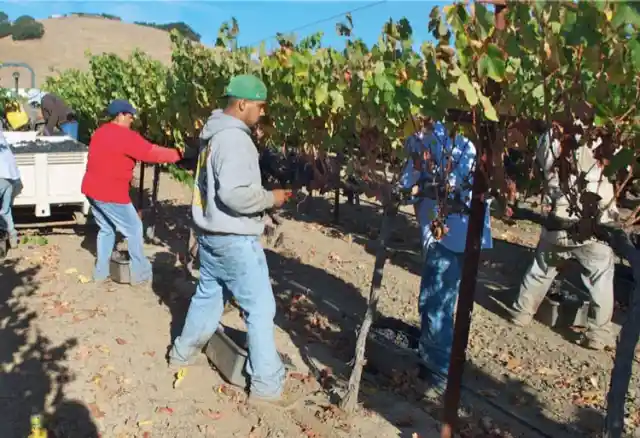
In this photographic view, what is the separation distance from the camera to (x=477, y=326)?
234 inches

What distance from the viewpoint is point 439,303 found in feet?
14.7

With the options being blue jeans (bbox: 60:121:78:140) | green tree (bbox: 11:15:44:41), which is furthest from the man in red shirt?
green tree (bbox: 11:15:44:41)

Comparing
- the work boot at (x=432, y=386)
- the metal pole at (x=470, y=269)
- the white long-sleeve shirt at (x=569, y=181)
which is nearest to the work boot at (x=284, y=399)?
the work boot at (x=432, y=386)

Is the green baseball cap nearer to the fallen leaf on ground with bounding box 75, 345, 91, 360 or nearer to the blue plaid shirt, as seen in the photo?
the blue plaid shirt

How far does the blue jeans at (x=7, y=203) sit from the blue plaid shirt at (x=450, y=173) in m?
4.84

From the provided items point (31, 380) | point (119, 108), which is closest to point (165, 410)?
point (31, 380)

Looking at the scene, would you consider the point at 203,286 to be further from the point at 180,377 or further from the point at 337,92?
the point at 337,92

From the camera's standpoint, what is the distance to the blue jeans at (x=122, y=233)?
629cm

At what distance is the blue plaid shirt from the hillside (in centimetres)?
6292

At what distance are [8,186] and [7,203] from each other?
0.78 ft

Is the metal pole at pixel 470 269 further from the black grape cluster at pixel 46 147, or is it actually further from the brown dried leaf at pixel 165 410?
the black grape cluster at pixel 46 147

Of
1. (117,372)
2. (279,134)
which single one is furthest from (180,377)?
(279,134)

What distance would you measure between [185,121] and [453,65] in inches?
161

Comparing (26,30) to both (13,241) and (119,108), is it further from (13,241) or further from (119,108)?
(119,108)
